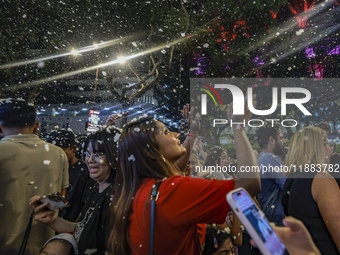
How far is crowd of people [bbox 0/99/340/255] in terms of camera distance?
1044mm

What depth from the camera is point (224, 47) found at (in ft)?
24.1

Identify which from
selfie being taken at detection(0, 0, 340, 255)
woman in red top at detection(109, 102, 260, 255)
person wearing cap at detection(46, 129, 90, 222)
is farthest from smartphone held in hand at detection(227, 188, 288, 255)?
person wearing cap at detection(46, 129, 90, 222)

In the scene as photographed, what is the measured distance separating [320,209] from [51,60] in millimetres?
8157

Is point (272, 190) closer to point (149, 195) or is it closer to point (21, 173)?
point (149, 195)

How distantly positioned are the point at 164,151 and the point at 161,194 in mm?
325

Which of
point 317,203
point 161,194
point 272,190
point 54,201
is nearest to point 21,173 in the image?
point 54,201

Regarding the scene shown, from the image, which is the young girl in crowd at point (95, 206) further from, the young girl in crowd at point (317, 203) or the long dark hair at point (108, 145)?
the young girl in crowd at point (317, 203)

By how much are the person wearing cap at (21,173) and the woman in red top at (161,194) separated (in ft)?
3.41

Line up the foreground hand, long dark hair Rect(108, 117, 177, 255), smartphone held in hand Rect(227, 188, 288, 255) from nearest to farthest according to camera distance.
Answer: smartphone held in hand Rect(227, 188, 288, 255), the foreground hand, long dark hair Rect(108, 117, 177, 255)

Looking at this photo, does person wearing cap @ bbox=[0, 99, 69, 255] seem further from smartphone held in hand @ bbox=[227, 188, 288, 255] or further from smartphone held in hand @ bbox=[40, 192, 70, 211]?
smartphone held in hand @ bbox=[227, 188, 288, 255]

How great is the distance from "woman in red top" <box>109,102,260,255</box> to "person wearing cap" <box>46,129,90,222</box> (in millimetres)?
1237

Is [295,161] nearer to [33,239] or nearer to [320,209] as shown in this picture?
[320,209]

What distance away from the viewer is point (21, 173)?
188 centimetres

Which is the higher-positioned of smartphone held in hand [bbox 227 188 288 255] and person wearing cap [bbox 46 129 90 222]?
smartphone held in hand [bbox 227 188 288 255]
